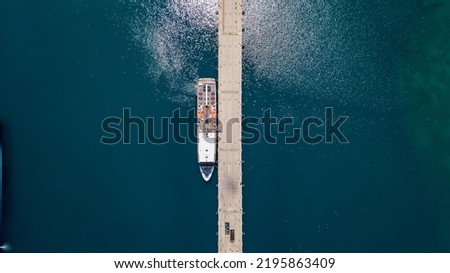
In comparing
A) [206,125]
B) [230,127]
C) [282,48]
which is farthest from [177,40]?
[282,48]

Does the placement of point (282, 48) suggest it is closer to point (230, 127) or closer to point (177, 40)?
point (230, 127)

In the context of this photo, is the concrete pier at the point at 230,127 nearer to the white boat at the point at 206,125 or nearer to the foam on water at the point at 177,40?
the white boat at the point at 206,125

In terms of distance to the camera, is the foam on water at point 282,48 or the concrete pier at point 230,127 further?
the foam on water at point 282,48

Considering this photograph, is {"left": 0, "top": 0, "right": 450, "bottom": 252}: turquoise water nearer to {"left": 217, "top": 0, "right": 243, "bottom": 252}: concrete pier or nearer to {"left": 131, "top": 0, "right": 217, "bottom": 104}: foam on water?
{"left": 131, "top": 0, "right": 217, "bottom": 104}: foam on water

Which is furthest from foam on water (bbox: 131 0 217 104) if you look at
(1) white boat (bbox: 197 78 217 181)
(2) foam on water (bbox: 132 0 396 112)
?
(1) white boat (bbox: 197 78 217 181)

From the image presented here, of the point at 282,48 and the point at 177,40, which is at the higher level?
the point at 177,40

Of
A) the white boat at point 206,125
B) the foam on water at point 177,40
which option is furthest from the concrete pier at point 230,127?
the foam on water at point 177,40

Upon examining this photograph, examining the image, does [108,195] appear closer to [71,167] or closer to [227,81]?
[71,167]
